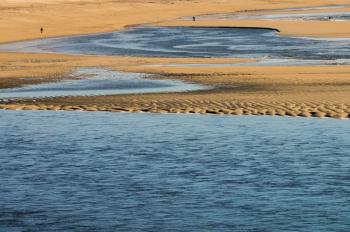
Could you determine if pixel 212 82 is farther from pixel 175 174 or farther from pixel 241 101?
pixel 175 174

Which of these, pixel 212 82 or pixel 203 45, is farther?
pixel 203 45

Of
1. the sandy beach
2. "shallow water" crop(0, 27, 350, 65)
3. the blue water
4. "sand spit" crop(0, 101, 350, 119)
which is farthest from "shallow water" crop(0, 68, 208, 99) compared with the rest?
"shallow water" crop(0, 27, 350, 65)

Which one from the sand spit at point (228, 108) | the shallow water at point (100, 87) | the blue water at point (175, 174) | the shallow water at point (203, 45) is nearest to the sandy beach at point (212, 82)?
the sand spit at point (228, 108)

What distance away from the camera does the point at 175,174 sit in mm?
13859

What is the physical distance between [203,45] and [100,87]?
68.1ft

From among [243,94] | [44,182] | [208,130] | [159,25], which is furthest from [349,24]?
[44,182]

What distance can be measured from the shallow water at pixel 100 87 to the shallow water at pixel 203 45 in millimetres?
8543

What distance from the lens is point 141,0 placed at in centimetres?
10719

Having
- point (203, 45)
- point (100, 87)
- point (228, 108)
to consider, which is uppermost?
point (228, 108)

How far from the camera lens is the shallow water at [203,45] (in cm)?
4053

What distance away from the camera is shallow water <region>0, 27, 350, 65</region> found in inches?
1596

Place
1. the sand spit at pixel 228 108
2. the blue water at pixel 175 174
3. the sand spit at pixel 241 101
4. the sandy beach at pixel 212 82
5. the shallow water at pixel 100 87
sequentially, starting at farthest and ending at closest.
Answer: the shallow water at pixel 100 87 < the sandy beach at pixel 212 82 < the sand spit at pixel 241 101 < the sand spit at pixel 228 108 < the blue water at pixel 175 174

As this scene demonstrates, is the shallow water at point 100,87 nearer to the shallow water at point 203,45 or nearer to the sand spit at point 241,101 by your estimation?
the sand spit at point 241,101

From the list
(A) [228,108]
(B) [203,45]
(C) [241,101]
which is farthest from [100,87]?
(B) [203,45]
